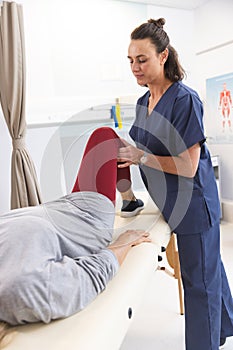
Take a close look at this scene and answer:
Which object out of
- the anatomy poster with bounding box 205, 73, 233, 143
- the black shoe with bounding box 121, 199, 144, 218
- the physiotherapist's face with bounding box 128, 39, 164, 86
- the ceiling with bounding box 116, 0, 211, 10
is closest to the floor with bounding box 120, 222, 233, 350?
the black shoe with bounding box 121, 199, 144, 218

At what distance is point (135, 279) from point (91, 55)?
7.07 ft

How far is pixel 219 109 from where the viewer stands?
3.15 meters

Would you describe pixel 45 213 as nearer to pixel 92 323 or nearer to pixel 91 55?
pixel 92 323

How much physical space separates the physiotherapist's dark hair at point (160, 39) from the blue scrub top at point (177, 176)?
6 cm

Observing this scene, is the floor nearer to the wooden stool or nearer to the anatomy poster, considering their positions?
the wooden stool

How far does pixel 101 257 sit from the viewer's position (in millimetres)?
1008

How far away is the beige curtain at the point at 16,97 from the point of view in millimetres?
1999

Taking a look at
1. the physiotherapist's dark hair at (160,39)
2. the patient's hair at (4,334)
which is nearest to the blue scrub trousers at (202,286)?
the physiotherapist's dark hair at (160,39)

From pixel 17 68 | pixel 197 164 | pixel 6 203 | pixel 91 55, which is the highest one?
pixel 91 55

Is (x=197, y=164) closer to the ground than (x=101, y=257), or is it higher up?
higher up

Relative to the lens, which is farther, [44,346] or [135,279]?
[135,279]

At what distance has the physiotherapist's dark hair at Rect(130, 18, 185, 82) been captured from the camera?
1.32 metres

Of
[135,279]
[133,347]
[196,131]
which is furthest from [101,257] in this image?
[133,347]

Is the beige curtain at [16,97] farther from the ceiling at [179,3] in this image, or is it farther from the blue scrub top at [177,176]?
the ceiling at [179,3]
